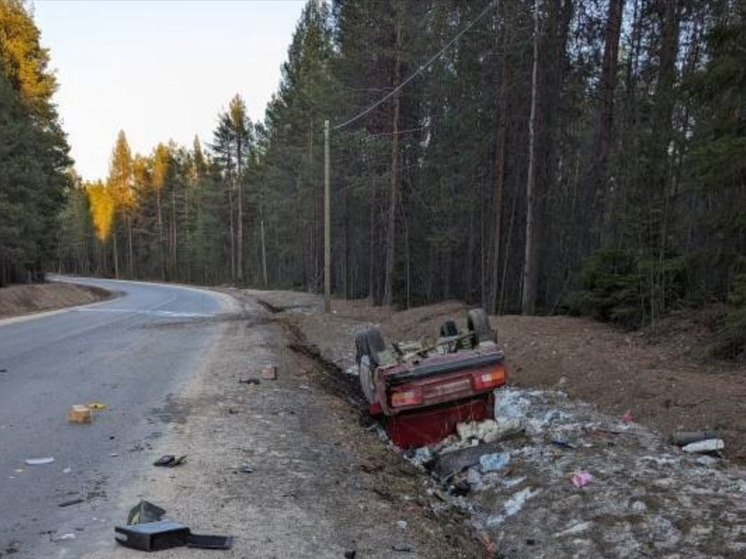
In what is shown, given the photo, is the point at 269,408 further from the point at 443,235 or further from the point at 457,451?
the point at 443,235

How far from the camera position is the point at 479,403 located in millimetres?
8000

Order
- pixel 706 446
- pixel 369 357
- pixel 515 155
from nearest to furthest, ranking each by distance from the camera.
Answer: pixel 706 446 < pixel 369 357 < pixel 515 155

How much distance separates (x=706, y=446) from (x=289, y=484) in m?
3.96

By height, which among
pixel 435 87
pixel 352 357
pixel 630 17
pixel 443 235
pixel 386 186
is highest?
pixel 630 17

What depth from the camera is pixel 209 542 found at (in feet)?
14.5

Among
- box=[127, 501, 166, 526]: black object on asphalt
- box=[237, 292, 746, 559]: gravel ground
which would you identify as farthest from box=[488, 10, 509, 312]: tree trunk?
box=[127, 501, 166, 526]: black object on asphalt

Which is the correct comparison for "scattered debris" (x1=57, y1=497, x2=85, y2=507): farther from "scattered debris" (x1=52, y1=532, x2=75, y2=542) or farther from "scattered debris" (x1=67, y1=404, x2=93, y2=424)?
"scattered debris" (x1=67, y1=404, x2=93, y2=424)

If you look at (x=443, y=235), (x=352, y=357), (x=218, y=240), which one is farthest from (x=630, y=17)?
(x=218, y=240)

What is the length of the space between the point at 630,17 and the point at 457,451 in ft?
69.9

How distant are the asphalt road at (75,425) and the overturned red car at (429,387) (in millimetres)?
2575

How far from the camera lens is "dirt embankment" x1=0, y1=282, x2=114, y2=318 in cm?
2850

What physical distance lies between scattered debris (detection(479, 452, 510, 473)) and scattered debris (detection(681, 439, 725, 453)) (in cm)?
172

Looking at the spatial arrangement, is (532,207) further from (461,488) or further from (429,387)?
(461,488)

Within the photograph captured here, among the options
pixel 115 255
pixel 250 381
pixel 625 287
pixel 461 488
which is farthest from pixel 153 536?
pixel 115 255
